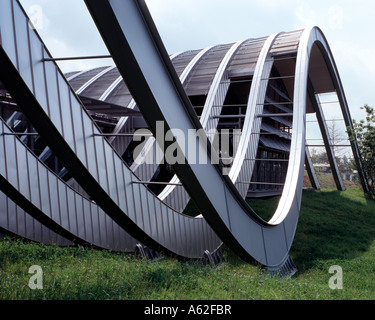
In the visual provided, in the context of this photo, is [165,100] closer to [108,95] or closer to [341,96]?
[108,95]

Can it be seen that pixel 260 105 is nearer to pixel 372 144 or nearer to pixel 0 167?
pixel 0 167

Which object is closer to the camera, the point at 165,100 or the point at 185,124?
the point at 165,100

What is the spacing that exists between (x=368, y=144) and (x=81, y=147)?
23.0 meters

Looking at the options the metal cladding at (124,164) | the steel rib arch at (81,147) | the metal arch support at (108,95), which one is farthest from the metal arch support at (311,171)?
the steel rib arch at (81,147)

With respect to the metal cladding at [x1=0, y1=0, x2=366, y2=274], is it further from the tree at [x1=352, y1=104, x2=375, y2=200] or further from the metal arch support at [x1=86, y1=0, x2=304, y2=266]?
the tree at [x1=352, y1=104, x2=375, y2=200]

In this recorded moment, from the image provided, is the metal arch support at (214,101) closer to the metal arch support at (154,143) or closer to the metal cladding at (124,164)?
the metal cladding at (124,164)

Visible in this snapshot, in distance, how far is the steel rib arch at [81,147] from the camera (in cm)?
523

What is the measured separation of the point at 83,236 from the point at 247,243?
355 centimetres

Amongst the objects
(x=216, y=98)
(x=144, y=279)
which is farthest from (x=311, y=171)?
A: (x=144, y=279)

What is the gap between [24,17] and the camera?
17.8 feet

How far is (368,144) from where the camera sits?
24719 millimetres

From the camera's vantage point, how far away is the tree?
2444cm

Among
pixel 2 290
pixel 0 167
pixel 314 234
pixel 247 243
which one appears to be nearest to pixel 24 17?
pixel 0 167

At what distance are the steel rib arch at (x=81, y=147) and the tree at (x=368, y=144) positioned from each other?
1933cm
